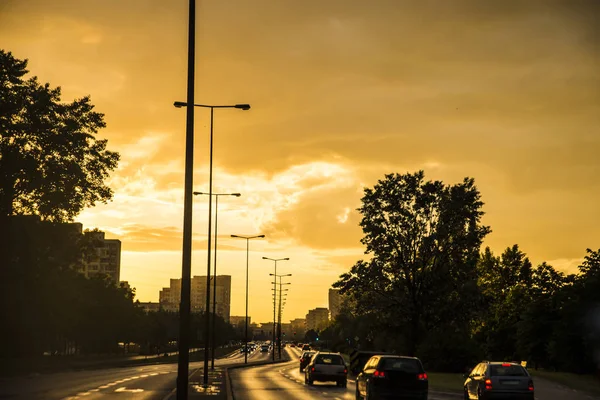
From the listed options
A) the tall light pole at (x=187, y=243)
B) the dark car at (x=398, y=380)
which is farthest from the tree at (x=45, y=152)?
the tall light pole at (x=187, y=243)

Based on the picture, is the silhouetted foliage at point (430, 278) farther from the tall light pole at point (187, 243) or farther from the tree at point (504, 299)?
the tall light pole at point (187, 243)

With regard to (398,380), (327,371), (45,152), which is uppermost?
(45,152)

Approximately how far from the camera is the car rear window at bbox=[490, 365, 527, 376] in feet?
90.2

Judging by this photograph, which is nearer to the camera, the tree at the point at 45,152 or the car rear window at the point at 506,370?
the car rear window at the point at 506,370

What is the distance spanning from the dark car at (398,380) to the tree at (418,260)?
28.9 meters

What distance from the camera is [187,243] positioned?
16.2 meters

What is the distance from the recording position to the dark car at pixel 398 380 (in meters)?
26.7

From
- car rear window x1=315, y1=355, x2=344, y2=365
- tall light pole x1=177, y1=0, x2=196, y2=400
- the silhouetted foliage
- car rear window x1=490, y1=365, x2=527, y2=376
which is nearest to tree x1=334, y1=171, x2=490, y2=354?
the silhouetted foliage

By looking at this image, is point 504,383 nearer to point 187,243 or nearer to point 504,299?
point 187,243

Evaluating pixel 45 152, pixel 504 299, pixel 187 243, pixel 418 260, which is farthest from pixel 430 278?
pixel 504 299

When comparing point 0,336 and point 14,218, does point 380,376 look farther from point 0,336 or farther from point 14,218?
point 0,336

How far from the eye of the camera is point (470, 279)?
2282 inches

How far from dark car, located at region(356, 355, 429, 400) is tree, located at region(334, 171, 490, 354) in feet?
94.8

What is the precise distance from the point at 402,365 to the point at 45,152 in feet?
114
